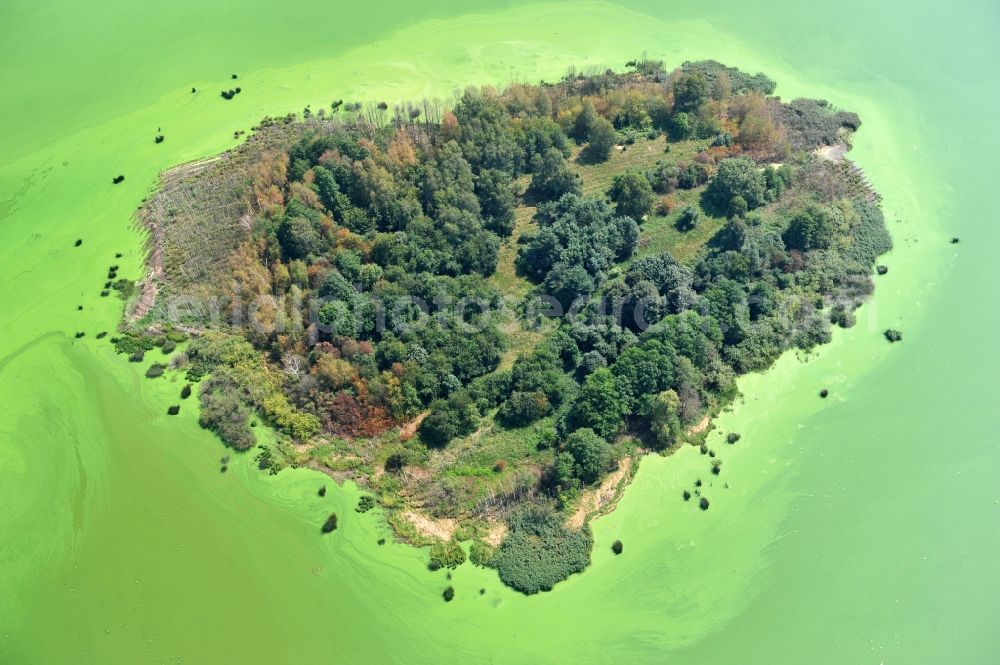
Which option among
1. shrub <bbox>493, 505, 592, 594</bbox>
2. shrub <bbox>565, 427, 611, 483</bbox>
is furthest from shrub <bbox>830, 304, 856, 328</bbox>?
shrub <bbox>493, 505, 592, 594</bbox>

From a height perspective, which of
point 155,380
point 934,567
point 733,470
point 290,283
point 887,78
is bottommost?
point 934,567

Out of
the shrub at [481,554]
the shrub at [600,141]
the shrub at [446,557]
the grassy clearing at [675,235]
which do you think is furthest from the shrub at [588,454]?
the shrub at [600,141]

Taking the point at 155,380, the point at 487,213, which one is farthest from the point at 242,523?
the point at 487,213

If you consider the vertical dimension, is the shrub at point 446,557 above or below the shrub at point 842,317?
below

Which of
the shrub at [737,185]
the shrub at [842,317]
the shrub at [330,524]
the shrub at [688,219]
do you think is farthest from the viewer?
the shrub at [737,185]

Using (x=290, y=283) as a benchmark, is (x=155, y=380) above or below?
below

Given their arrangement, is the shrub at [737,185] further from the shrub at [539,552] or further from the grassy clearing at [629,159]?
the shrub at [539,552]

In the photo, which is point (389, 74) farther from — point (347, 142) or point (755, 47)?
point (755, 47)
